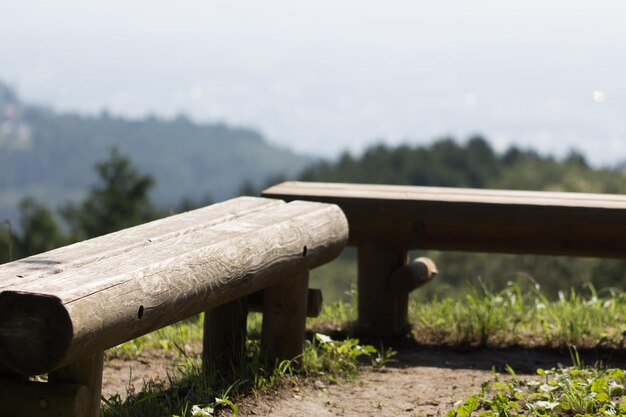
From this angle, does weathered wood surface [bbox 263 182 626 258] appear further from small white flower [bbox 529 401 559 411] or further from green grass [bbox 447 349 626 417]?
small white flower [bbox 529 401 559 411]

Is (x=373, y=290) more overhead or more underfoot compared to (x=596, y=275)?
more overhead

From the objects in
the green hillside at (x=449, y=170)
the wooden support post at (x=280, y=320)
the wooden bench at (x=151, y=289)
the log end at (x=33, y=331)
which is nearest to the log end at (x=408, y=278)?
the wooden bench at (x=151, y=289)

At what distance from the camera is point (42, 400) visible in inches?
117

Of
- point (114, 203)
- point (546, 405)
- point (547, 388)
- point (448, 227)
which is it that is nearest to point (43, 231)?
point (114, 203)

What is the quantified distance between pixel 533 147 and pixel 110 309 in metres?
72.3

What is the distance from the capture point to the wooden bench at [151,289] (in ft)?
8.94

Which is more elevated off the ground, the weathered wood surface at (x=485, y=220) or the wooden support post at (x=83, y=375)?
the weathered wood surface at (x=485, y=220)

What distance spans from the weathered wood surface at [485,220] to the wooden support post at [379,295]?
0.07 metres

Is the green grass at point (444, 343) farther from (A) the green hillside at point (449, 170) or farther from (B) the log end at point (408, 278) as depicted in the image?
(A) the green hillside at point (449, 170)

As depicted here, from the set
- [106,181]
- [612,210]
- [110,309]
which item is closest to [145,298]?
[110,309]

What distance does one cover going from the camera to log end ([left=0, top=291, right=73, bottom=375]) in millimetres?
2672

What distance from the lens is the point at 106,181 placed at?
55625 mm

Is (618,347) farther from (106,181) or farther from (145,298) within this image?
(106,181)

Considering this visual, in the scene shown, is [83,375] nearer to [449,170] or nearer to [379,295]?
[379,295]
